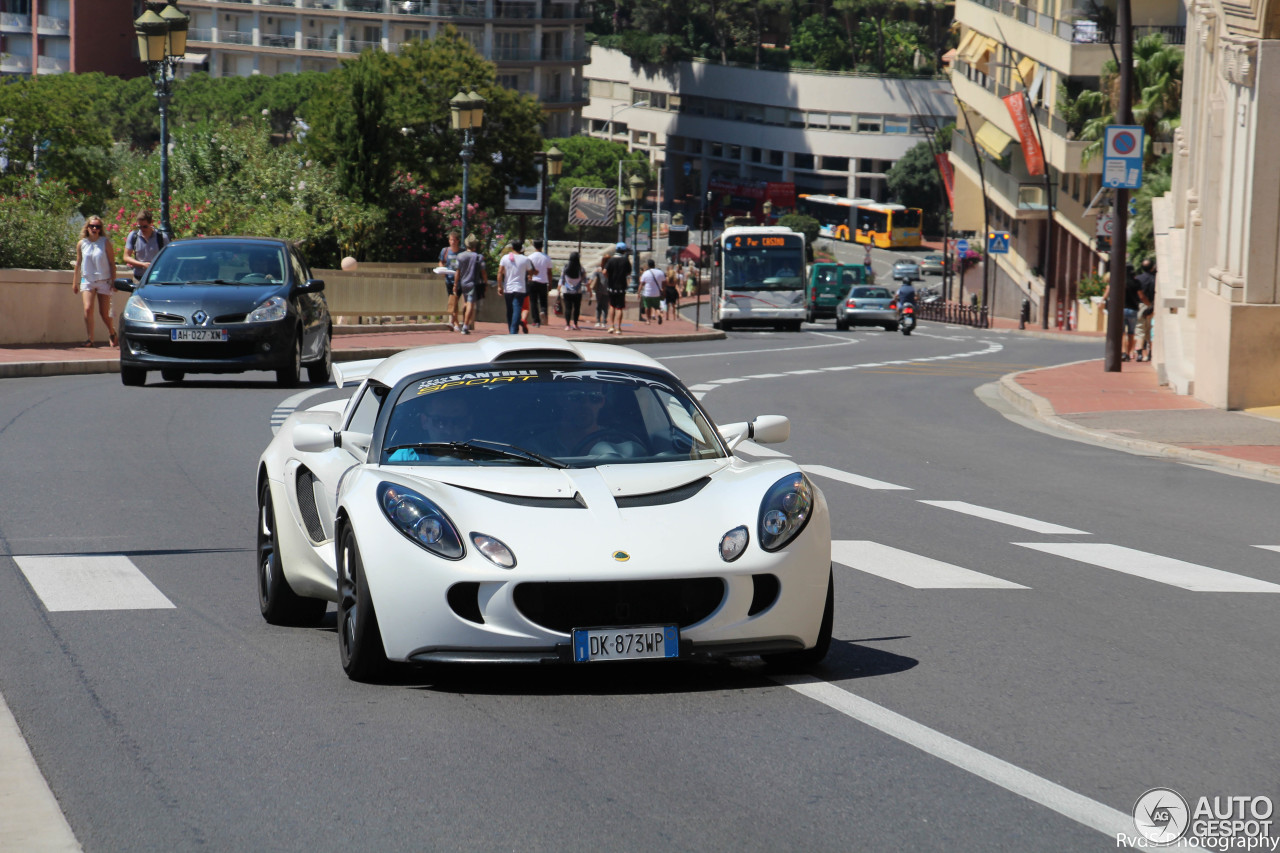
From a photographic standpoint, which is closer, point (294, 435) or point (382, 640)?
point (382, 640)

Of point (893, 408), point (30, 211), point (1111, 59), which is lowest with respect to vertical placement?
point (893, 408)

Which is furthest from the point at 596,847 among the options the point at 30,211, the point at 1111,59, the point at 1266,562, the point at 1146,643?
the point at 1111,59

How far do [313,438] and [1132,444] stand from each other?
1267cm

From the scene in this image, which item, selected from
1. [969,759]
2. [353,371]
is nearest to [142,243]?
[353,371]

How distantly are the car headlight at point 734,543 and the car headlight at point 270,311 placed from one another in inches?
596

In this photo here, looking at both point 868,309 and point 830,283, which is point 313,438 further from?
point 830,283

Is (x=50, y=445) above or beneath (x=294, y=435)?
beneath

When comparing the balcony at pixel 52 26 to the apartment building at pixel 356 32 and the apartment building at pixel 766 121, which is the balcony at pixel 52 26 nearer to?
the apartment building at pixel 356 32

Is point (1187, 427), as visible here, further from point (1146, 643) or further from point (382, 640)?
point (382, 640)

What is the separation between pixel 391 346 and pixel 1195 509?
61.7 ft

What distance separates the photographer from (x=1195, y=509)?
13.3 m

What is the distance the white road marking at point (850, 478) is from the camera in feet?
47.3

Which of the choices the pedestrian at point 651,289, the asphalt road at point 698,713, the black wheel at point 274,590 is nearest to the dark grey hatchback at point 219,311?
the asphalt road at point 698,713

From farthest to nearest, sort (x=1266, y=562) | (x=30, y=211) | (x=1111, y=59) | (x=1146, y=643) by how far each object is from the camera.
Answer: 1. (x=1111, y=59)
2. (x=30, y=211)
3. (x=1266, y=562)
4. (x=1146, y=643)
